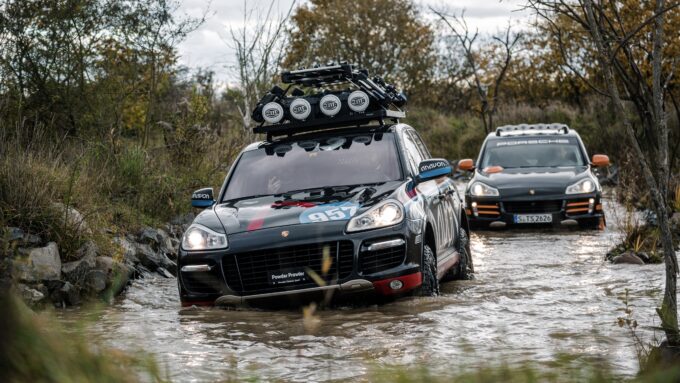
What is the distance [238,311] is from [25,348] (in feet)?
15.5

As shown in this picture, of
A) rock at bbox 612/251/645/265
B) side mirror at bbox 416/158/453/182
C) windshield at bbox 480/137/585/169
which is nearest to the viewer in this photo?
side mirror at bbox 416/158/453/182

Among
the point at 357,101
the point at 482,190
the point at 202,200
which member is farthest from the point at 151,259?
the point at 482,190

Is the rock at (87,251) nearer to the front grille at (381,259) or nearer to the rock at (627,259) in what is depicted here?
the front grille at (381,259)

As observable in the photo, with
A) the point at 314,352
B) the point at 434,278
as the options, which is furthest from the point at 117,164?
the point at 314,352

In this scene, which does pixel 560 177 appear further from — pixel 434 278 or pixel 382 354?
pixel 382 354

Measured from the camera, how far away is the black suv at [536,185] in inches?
599

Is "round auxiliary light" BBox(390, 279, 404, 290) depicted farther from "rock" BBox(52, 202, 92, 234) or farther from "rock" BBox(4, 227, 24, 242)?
"rock" BBox(52, 202, 92, 234)

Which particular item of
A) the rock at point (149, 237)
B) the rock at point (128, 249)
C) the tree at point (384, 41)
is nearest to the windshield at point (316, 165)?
the rock at point (128, 249)

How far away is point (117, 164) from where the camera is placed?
1318cm

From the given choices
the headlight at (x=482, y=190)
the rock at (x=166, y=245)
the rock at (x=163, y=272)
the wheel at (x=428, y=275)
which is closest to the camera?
the wheel at (x=428, y=275)

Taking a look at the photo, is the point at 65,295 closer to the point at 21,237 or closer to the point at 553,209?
the point at 21,237

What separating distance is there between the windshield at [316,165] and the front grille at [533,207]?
248 inches

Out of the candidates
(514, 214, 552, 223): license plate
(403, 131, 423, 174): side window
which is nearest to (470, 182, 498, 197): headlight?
(514, 214, 552, 223): license plate

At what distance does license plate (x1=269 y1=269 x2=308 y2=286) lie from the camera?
7719 mm
